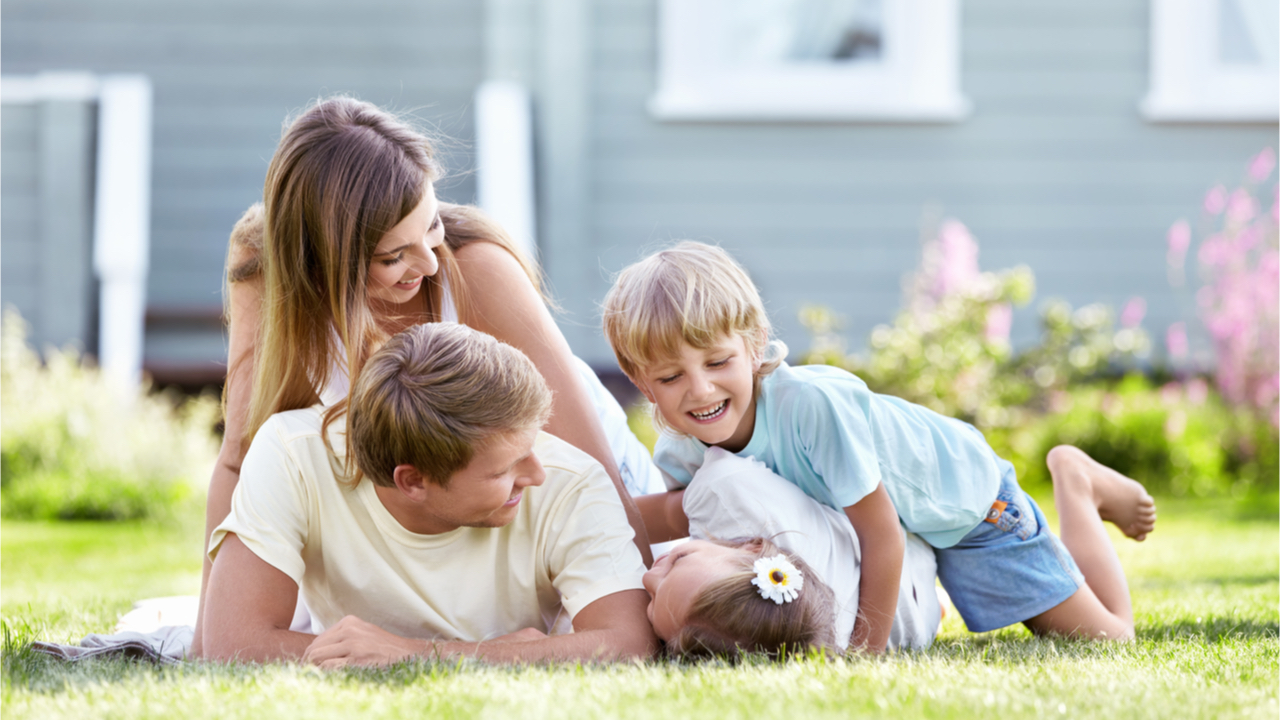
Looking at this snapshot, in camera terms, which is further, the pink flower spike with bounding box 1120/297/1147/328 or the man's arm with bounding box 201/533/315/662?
the pink flower spike with bounding box 1120/297/1147/328

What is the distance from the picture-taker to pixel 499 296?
305 cm

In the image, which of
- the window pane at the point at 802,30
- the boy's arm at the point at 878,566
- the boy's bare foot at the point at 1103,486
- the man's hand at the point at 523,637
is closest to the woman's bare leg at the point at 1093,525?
the boy's bare foot at the point at 1103,486

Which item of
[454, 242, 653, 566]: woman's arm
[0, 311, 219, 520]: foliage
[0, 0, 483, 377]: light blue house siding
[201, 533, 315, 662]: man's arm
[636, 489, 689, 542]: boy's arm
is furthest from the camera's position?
[0, 0, 483, 377]: light blue house siding

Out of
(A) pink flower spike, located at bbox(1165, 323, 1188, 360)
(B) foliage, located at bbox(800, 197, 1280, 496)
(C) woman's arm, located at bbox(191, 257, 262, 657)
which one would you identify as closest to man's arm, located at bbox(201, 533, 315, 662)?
(C) woman's arm, located at bbox(191, 257, 262, 657)

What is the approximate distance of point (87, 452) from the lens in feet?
22.0

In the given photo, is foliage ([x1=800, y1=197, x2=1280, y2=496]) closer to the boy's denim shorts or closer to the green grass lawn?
the boy's denim shorts

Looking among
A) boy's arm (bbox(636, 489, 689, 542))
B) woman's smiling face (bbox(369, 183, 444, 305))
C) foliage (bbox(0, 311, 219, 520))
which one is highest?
woman's smiling face (bbox(369, 183, 444, 305))

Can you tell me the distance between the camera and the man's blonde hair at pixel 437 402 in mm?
2406

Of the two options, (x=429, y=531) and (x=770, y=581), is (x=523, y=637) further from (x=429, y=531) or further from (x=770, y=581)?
(x=770, y=581)

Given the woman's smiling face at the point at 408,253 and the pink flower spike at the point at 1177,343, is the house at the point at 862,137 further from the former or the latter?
the woman's smiling face at the point at 408,253

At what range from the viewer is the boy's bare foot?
3.46m

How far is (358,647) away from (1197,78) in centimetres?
704

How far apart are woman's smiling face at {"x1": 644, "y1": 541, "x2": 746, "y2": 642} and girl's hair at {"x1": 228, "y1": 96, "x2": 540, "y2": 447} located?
0.83 m

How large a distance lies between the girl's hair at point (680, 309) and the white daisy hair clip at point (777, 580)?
22.0 inches
